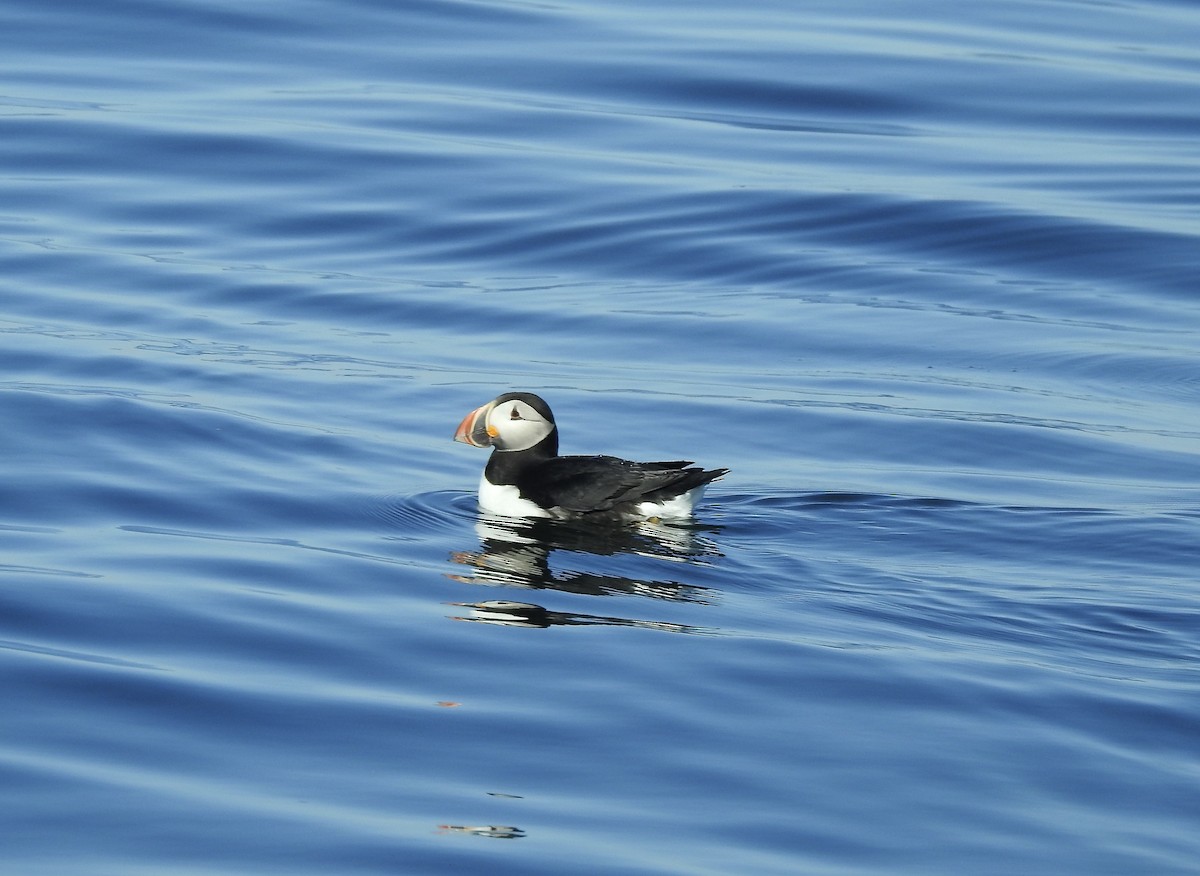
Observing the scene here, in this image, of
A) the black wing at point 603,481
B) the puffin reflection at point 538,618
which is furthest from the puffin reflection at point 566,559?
the black wing at point 603,481

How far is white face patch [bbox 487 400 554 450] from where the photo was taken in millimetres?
8805

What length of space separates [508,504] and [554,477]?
25 cm

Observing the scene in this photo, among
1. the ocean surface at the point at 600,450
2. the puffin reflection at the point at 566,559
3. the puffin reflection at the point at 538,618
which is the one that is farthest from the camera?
the puffin reflection at the point at 566,559

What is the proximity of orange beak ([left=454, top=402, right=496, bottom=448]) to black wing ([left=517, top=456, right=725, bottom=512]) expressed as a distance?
44 cm

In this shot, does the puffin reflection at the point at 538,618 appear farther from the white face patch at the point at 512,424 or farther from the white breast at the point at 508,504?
the white face patch at the point at 512,424

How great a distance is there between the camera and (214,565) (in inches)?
283

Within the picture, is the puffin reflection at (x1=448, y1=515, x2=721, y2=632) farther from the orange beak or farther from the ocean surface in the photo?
the orange beak

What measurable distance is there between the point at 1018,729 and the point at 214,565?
3.31 meters

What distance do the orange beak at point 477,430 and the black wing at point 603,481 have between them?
17.1 inches

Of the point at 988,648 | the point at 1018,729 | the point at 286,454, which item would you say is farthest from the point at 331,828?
the point at 286,454

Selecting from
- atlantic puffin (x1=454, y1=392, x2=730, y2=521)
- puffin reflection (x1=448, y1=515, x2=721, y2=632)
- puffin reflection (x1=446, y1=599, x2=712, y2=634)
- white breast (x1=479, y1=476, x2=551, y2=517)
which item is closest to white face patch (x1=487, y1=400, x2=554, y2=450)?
atlantic puffin (x1=454, y1=392, x2=730, y2=521)

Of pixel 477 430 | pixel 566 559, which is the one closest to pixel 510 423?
pixel 477 430

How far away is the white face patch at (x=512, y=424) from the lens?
8805 millimetres

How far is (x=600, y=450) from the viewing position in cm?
995
